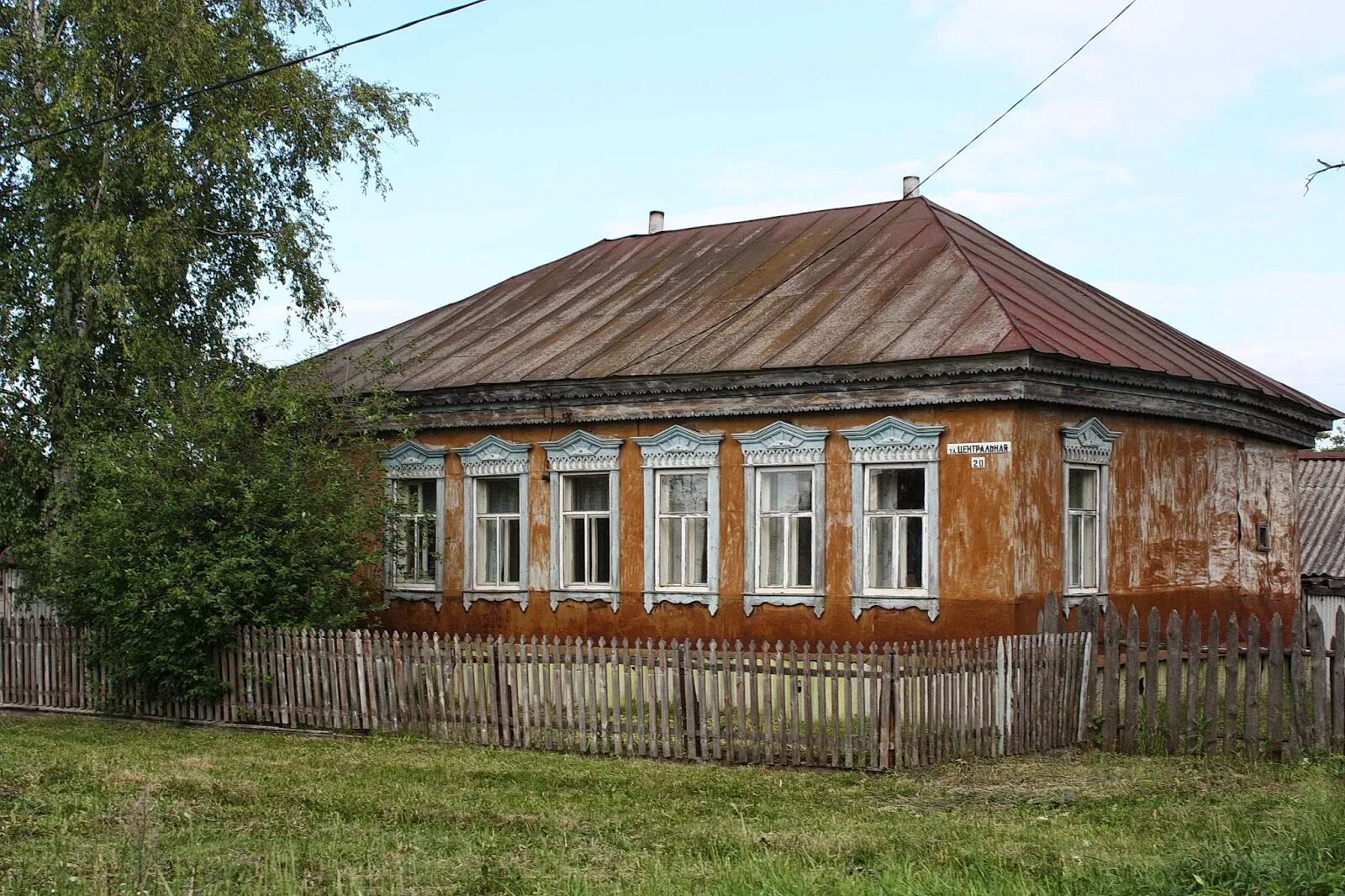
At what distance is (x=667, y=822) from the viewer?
9.90 m

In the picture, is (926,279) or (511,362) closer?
(926,279)

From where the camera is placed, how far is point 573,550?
19109 millimetres

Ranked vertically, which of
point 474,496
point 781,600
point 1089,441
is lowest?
point 781,600

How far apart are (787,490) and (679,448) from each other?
1.42m

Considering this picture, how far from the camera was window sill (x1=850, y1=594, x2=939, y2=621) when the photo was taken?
16.0 metres

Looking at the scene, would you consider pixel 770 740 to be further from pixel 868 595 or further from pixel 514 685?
pixel 868 595

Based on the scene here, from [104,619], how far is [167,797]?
23.5 ft

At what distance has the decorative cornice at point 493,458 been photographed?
1933 centimetres

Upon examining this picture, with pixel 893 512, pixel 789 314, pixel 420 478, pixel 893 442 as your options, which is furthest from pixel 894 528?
pixel 420 478

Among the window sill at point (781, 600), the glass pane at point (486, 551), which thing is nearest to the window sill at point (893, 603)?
the window sill at point (781, 600)

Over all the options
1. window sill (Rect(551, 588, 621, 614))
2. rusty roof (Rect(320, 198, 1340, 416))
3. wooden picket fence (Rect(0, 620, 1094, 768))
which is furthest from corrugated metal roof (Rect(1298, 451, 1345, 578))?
wooden picket fence (Rect(0, 620, 1094, 768))

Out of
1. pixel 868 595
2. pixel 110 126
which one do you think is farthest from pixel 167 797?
pixel 110 126

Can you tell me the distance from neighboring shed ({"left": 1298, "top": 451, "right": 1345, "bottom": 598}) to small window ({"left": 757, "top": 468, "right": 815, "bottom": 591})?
1123 cm

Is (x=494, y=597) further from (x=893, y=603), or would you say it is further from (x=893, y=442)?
(x=893, y=442)
